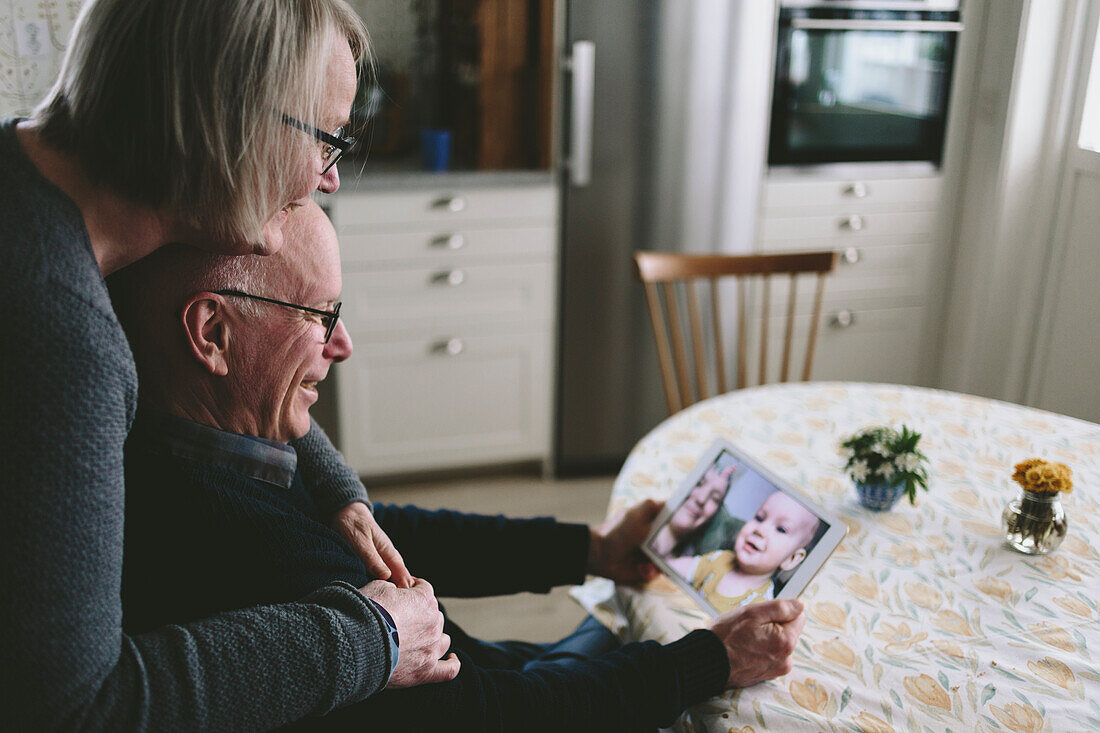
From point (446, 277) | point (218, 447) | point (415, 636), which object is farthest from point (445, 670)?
point (446, 277)

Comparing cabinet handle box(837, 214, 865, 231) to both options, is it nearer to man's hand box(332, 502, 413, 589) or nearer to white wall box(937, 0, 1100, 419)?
white wall box(937, 0, 1100, 419)

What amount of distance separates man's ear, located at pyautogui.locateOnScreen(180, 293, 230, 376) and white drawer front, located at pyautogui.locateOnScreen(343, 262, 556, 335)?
1757mm

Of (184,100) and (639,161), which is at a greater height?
(184,100)

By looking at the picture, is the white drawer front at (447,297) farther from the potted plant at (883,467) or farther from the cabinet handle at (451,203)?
the potted plant at (883,467)

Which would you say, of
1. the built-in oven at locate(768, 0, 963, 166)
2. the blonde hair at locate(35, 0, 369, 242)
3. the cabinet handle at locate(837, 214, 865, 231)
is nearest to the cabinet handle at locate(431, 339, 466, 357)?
the built-in oven at locate(768, 0, 963, 166)

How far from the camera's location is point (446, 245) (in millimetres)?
2598

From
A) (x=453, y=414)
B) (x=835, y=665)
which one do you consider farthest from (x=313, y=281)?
(x=453, y=414)

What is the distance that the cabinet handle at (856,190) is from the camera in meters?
2.78

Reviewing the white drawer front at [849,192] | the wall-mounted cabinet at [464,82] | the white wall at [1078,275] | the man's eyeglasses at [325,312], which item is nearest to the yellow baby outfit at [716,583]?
the man's eyeglasses at [325,312]

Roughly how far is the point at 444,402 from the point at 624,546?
164 centimetres

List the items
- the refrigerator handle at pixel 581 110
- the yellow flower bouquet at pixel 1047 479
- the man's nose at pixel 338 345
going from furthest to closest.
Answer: the refrigerator handle at pixel 581 110 → the yellow flower bouquet at pixel 1047 479 → the man's nose at pixel 338 345

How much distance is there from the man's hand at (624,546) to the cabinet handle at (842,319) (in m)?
1.89

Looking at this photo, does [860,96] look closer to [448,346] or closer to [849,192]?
[849,192]

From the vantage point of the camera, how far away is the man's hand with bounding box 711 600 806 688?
0.90 meters
